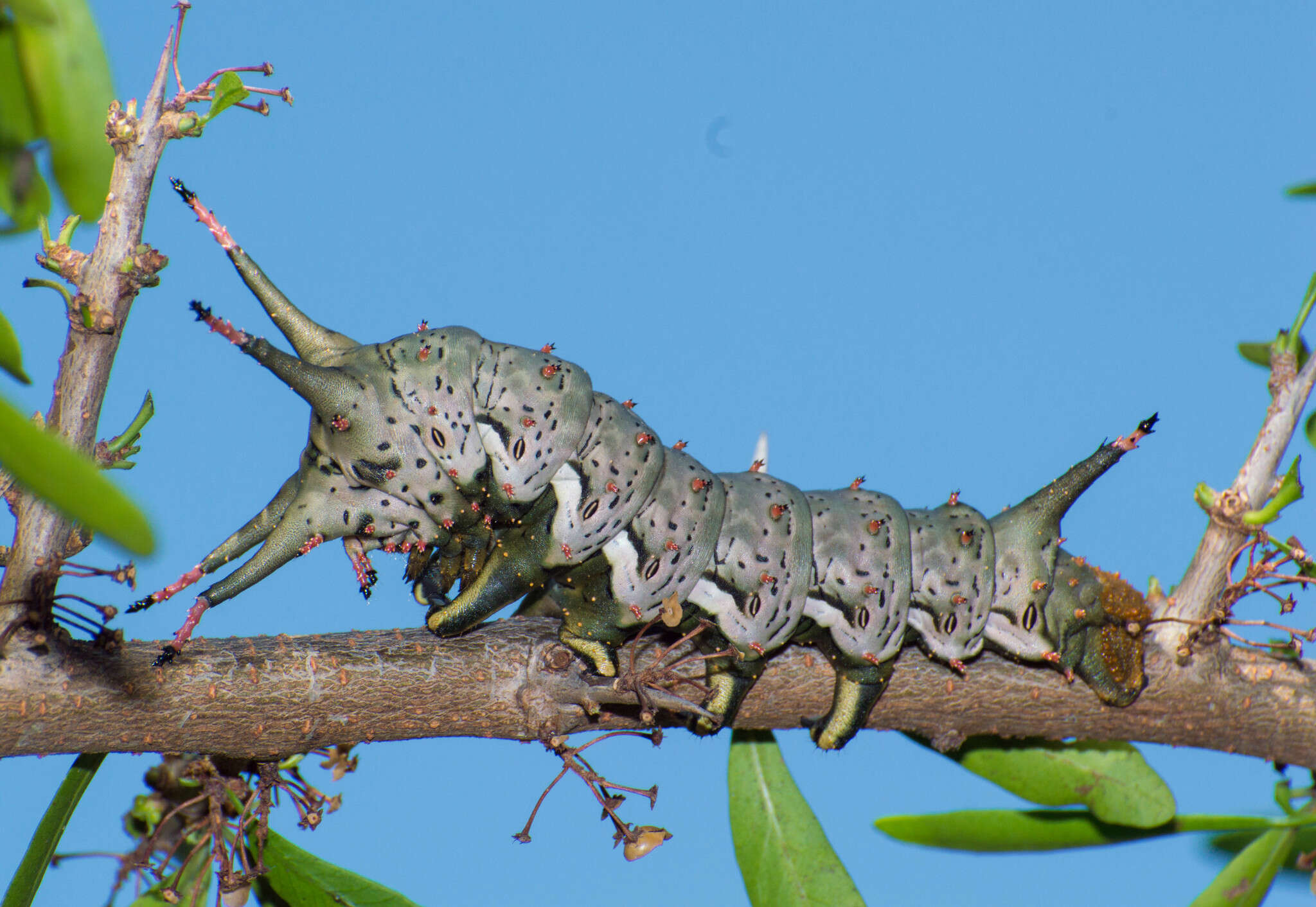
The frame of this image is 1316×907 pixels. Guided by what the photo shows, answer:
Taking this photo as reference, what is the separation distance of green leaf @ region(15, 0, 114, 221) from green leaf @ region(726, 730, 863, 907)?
2.61 metres

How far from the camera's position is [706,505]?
11.6 feet

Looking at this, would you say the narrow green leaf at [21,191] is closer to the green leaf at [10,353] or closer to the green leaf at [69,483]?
the green leaf at [10,353]

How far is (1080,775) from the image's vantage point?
3646 mm

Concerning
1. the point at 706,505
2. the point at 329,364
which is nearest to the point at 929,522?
the point at 706,505

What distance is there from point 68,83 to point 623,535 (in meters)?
1.89

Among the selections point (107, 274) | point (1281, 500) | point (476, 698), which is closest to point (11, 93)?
point (107, 274)

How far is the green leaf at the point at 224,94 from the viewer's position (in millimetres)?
2574

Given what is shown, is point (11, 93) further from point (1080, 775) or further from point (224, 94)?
point (1080, 775)

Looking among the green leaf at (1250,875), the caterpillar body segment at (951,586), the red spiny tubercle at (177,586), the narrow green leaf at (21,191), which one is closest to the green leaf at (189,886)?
the red spiny tubercle at (177,586)

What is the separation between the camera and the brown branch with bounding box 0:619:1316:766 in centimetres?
292

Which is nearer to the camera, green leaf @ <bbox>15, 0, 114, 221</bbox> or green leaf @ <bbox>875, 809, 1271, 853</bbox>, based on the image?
green leaf @ <bbox>15, 0, 114, 221</bbox>

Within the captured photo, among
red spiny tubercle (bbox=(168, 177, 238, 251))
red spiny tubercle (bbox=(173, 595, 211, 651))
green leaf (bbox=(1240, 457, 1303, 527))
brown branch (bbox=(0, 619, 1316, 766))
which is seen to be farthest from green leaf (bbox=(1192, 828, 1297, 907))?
red spiny tubercle (bbox=(168, 177, 238, 251))

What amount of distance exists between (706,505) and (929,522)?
0.80 metres

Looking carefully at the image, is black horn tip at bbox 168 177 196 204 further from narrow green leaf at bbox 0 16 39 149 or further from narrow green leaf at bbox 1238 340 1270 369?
narrow green leaf at bbox 1238 340 1270 369
